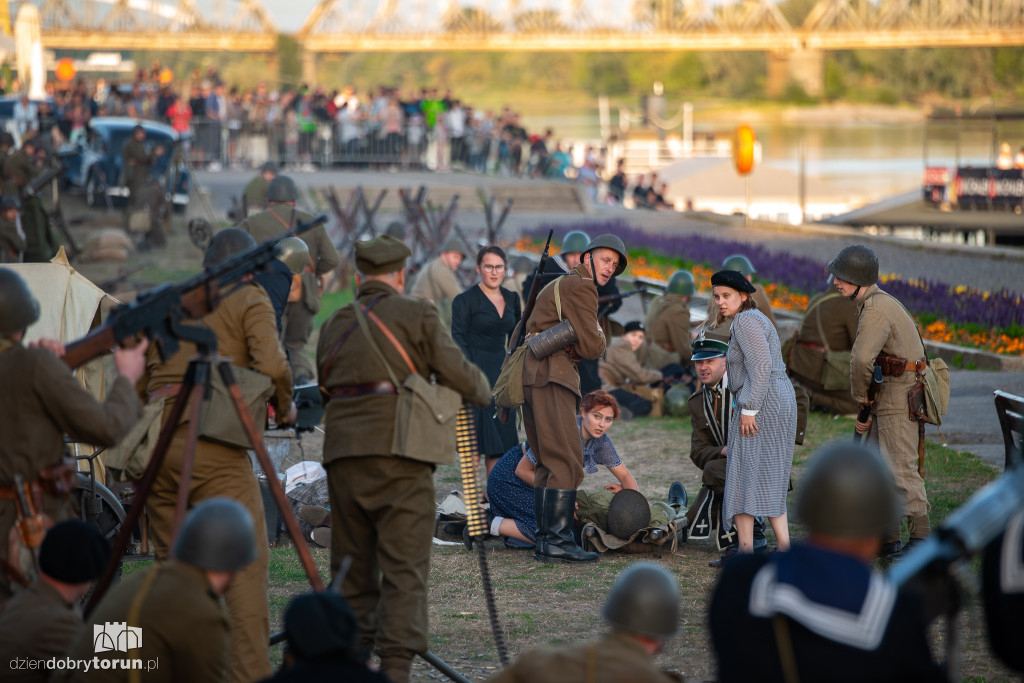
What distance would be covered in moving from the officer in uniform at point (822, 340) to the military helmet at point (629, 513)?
305 cm

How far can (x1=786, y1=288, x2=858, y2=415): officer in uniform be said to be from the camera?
1012cm

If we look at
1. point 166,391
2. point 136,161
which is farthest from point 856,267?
point 136,161

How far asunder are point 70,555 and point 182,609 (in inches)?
26.0

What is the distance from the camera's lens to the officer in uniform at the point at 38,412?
4516 millimetres

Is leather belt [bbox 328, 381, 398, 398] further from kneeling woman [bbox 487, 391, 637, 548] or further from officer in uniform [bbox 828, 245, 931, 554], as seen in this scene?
officer in uniform [bbox 828, 245, 931, 554]

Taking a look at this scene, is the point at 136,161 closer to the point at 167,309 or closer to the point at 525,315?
the point at 525,315

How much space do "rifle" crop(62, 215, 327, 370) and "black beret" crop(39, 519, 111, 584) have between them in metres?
0.63

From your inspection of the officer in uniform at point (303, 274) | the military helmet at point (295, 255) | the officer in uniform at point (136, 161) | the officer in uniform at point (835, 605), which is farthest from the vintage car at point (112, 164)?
the officer in uniform at point (835, 605)

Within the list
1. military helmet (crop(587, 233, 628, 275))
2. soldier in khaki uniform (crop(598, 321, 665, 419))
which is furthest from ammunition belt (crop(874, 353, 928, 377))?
soldier in khaki uniform (crop(598, 321, 665, 419))

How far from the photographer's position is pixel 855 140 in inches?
4003

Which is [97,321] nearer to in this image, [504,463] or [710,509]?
[504,463]

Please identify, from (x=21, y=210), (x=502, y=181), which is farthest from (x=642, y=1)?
(x=21, y=210)

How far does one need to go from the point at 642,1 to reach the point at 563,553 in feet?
410

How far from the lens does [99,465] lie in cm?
698
